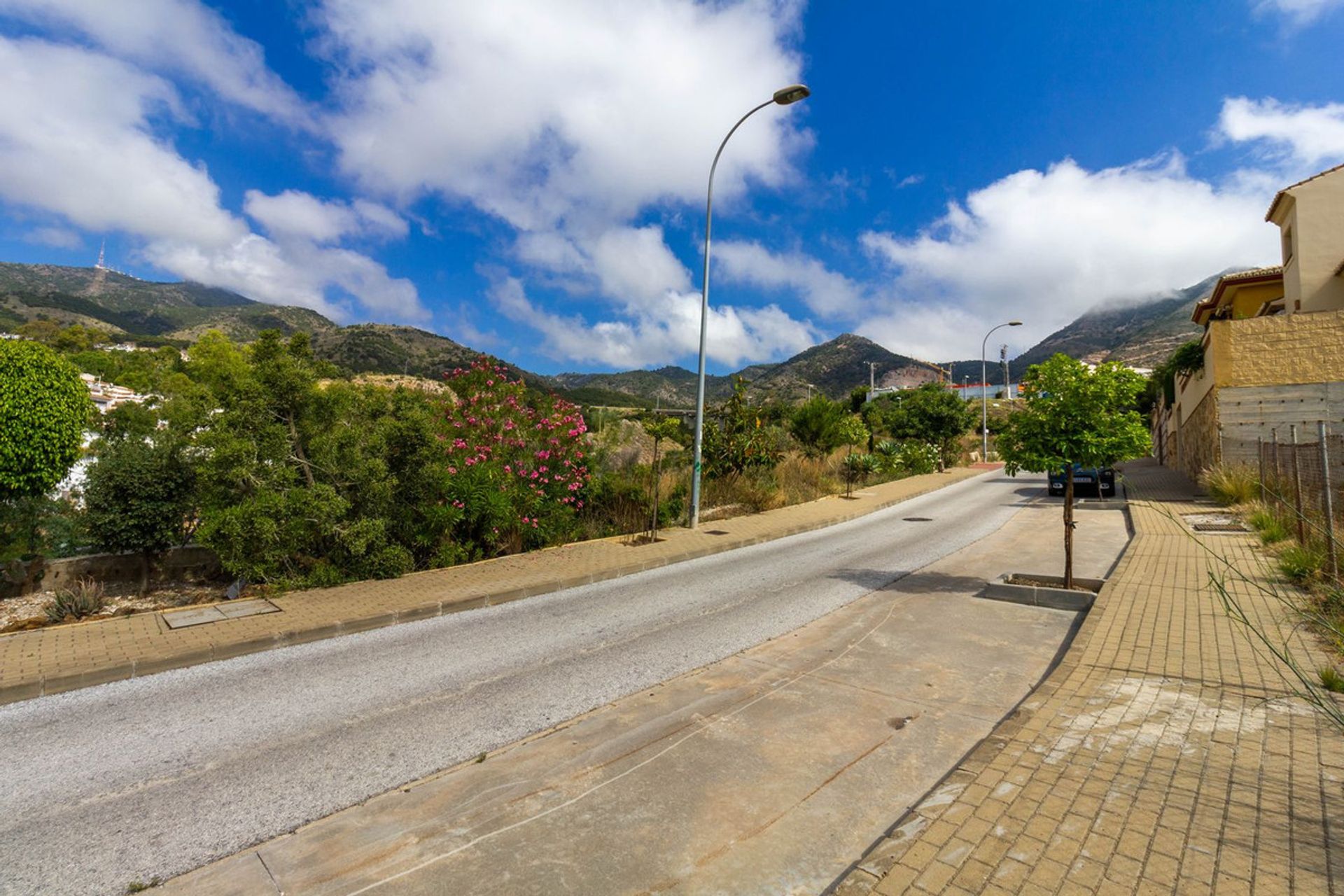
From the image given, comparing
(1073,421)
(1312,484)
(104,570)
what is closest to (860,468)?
(1312,484)

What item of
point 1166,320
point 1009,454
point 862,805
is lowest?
point 862,805

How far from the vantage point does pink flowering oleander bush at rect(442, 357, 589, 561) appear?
9852 millimetres

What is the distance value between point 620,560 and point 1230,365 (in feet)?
62.2

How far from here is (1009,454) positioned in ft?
27.2

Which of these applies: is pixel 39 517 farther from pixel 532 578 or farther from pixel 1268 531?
pixel 1268 531

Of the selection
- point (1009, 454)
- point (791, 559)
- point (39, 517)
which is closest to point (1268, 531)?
point (1009, 454)

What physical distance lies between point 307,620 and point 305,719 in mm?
2543

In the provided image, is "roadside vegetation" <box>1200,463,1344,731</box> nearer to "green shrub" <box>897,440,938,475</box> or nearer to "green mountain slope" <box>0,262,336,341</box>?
"green shrub" <box>897,440,938,475</box>

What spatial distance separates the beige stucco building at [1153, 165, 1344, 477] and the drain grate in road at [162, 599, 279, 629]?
66.2 ft

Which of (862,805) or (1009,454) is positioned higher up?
(1009,454)

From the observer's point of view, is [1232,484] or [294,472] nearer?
[294,472]

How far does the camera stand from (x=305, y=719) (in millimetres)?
4656

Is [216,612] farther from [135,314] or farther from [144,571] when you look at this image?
[135,314]

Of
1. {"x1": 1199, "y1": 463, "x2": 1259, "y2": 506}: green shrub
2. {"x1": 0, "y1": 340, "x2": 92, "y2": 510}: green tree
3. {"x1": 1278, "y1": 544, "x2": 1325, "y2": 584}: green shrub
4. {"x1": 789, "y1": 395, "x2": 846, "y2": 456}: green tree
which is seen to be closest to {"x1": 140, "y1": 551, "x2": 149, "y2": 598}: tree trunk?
{"x1": 0, "y1": 340, "x2": 92, "y2": 510}: green tree
